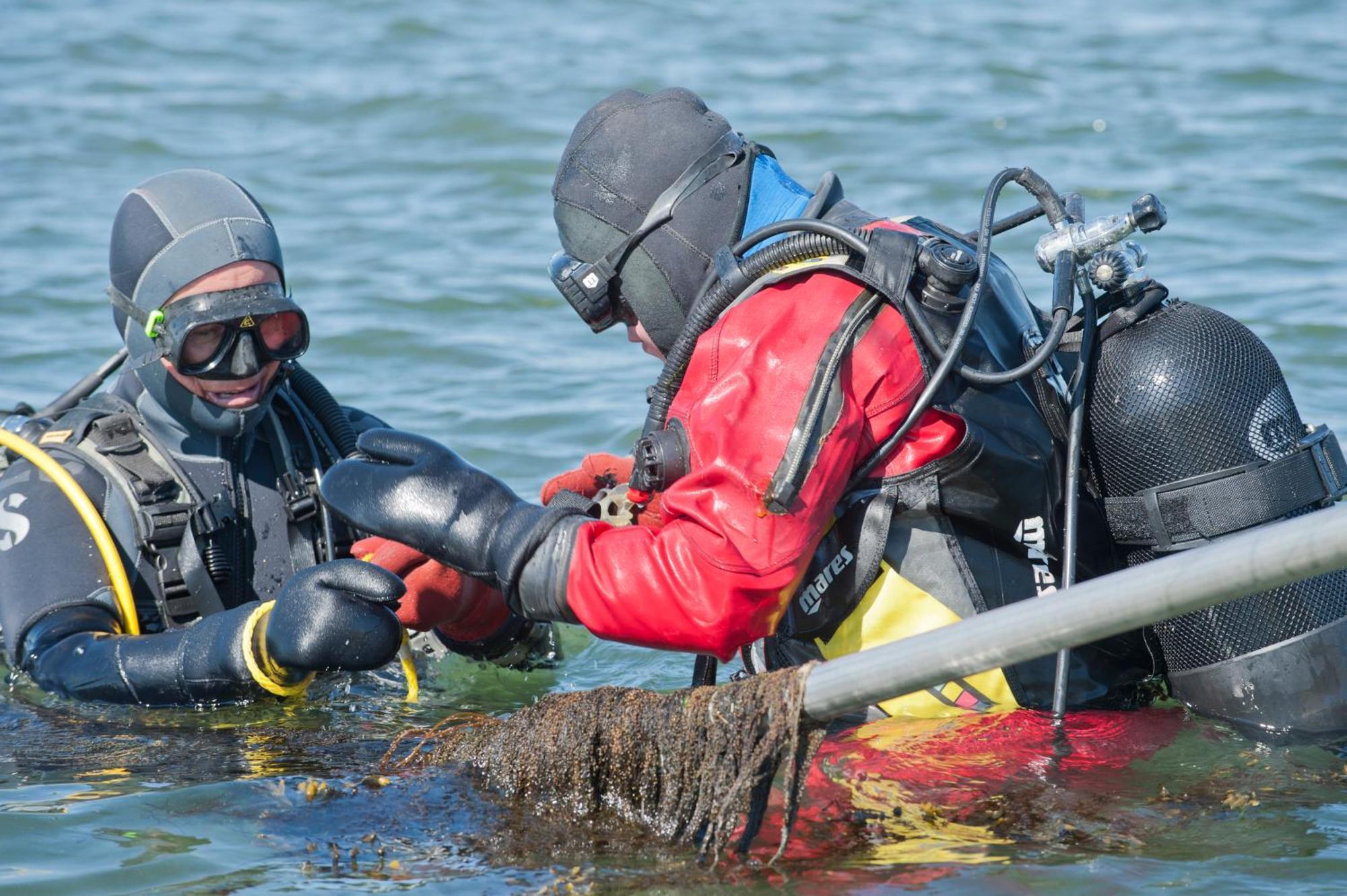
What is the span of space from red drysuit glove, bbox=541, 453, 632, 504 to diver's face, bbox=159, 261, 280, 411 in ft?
2.60

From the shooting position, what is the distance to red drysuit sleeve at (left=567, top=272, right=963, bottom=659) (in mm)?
2990

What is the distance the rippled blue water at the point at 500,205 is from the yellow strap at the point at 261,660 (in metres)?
0.20

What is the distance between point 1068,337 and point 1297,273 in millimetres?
5573

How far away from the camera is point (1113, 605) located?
2.43 meters

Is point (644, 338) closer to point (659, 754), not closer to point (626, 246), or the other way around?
point (626, 246)

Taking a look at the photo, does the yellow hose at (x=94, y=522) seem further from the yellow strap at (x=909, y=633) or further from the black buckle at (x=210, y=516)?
the yellow strap at (x=909, y=633)

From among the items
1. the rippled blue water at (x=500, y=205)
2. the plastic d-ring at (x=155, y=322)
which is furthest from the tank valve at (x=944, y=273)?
the plastic d-ring at (x=155, y=322)

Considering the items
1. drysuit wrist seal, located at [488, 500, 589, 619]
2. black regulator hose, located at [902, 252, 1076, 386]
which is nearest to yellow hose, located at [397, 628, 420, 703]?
drysuit wrist seal, located at [488, 500, 589, 619]

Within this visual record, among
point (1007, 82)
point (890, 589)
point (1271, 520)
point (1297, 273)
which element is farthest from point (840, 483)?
point (1007, 82)

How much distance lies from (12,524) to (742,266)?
6.74 feet

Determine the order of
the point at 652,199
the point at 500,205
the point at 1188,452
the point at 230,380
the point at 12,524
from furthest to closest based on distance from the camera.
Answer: the point at 500,205, the point at 230,380, the point at 12,524, the point at 652,199, the point at 1188,452

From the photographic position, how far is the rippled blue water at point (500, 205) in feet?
10.6

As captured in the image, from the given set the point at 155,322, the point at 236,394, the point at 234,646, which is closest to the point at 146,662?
the point at 234,646

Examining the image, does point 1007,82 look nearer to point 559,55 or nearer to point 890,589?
point 559,55
